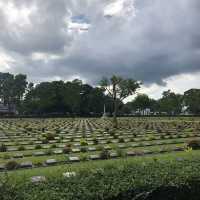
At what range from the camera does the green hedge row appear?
4.60 m

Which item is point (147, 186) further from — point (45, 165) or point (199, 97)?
point (199, 97)

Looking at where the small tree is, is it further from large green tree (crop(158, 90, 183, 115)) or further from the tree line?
large green tree (crop(158, 90, 183, 115))

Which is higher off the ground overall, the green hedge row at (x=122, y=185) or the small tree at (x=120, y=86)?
the small tree at (x=120, y=86)

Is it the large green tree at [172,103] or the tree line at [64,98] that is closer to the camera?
the tree line at [64,98]

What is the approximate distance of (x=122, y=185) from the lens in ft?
16.9

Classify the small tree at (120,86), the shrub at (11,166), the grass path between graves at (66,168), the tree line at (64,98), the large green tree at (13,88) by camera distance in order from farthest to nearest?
the large green tree at (13,88) < the tree line at (64,98) < the small tree at (120,86) < the shrub at (11,166) < the grass path between graves at (66,168)

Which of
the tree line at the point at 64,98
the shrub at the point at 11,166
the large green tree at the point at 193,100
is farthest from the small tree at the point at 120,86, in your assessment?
the large green tree at the point at 193,100

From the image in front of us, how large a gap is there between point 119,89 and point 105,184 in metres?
26.5

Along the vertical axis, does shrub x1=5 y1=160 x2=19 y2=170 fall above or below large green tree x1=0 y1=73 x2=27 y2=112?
below

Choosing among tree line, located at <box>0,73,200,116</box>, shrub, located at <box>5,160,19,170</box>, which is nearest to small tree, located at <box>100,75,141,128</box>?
shrub, located at <box>5,160,19,170</box>

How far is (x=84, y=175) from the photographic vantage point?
17.7 ft

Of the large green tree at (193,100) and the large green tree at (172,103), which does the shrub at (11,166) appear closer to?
the large green tree at (193,100)

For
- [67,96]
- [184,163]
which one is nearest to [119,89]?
[184,163]

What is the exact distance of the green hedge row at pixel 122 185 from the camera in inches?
181
